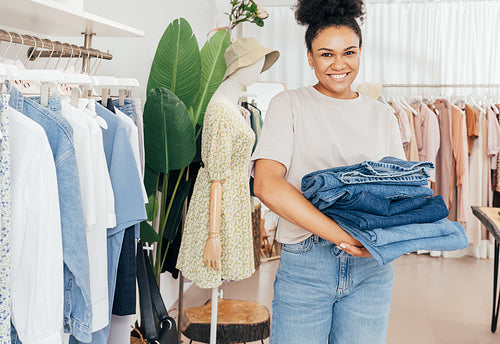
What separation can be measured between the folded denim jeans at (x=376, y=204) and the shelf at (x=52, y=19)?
3.08ft

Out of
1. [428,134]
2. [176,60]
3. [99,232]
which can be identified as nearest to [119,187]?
[99,232]

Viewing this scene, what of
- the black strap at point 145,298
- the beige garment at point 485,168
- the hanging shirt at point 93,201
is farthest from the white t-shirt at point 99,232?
the beige garment at point 485,168

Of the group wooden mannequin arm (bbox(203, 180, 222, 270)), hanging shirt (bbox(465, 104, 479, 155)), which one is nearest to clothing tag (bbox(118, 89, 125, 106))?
wooden mannequin arm (bbox(203, 180, 222, 270))

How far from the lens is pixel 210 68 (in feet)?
9.33

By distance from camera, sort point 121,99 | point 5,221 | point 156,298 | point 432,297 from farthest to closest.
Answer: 1. point 432,297
2. point 156,298
3. point 121,99
4. point 5,221

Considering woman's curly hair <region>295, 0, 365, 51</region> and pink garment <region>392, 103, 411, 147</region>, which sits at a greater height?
woman's curly hair <region>295, 0, 365, 51</region>

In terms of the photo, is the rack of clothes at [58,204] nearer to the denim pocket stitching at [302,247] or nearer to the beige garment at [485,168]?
the denim pocket stitching at [302,247]

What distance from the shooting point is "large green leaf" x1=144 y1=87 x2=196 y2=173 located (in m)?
A: 2.11

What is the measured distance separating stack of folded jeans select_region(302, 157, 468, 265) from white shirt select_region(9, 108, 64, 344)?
653 millimetres

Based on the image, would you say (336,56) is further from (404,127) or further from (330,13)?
(404,127)

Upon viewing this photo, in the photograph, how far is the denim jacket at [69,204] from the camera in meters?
1.18

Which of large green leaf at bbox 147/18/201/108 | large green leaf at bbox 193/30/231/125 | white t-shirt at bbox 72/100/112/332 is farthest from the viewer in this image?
large green leaf at bbox 193/30/231/125

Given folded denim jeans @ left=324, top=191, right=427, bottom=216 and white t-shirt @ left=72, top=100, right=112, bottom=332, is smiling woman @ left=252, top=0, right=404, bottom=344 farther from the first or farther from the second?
white t-shirt @ left=72, top=100, right=112, bottom=332

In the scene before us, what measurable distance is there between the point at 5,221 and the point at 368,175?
2.80 ft
